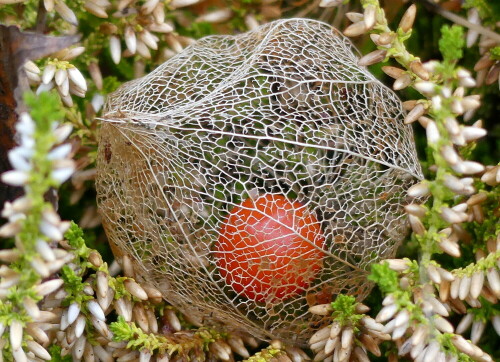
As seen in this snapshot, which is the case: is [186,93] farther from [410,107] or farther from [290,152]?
[410,107]

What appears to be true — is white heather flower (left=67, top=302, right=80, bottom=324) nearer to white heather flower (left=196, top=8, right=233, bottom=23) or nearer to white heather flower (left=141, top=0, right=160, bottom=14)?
white heather flower (left=141, top=0, right=160, bottom=14)

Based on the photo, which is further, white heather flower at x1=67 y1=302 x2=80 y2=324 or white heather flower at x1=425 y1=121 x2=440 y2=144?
white heather flower at x1=67 y1=302 x2=80 y2=324

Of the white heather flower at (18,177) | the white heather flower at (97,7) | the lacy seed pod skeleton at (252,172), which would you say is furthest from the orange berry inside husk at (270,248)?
the white heather flower at (97,7)

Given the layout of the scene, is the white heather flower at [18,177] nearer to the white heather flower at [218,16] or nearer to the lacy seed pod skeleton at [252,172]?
the lacy seed pod skeleton at [252,172]

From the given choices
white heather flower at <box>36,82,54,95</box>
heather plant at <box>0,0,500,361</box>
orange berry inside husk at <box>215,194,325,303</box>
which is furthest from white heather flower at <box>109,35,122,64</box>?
orange berry inside husk at <box>215,194,325,303</box>

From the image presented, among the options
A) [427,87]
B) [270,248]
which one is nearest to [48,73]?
[270,248]

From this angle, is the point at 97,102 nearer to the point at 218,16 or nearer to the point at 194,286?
the point at 218,16
